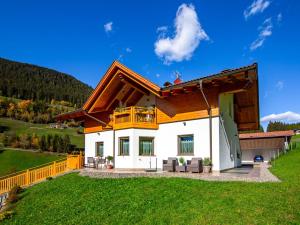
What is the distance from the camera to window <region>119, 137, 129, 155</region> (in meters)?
18.4

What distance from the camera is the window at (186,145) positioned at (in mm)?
16281

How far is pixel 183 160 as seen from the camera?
16.2m

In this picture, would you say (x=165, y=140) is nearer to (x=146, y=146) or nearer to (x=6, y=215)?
(x=146, y=146)

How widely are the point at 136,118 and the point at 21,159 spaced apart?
29432 millimetres

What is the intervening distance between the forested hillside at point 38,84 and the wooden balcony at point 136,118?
87478mm

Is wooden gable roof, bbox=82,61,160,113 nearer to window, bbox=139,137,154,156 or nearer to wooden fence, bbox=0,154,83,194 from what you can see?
window, bbox=139,137,154,156

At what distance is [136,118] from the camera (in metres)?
17.8

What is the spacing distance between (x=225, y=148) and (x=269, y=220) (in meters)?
9.54

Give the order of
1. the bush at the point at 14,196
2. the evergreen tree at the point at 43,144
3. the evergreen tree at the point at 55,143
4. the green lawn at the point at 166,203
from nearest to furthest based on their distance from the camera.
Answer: the green lawn at the point at 166,203, the bush at the point at 14,196, the evergreen tree at the point at 43,144, the evergreen tree at the point at 55,143

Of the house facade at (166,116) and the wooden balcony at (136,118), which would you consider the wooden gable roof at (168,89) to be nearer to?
the house facade at (166,116)

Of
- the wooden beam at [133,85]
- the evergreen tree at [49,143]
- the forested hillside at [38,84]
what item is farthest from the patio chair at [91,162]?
the forested hillside at [38,84]

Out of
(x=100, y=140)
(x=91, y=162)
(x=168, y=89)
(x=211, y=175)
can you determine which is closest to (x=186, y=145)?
(x=168, y=89)

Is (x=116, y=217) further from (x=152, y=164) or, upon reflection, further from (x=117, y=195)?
(x=152, y=164)

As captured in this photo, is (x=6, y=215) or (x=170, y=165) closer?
(x=6, y=215)
